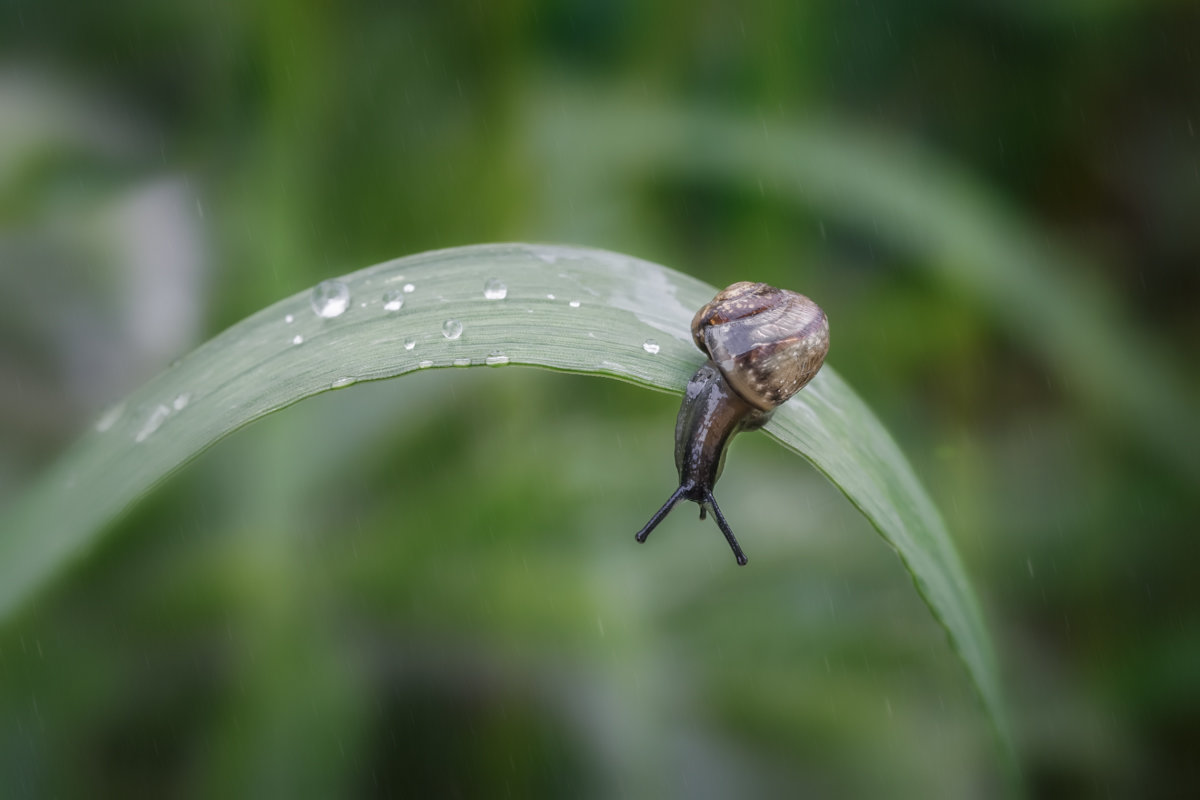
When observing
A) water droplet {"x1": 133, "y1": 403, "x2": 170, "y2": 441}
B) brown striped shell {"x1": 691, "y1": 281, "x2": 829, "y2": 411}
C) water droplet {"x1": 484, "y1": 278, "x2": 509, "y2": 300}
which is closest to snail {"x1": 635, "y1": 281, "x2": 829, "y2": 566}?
brown striped shell {"x1": 691, "y1": 281, "x2": 829, "y2": 411}

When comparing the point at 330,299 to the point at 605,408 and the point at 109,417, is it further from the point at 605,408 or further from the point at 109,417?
the point at 605,408

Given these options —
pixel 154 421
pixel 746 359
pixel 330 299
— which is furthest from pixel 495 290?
pixel 154 421

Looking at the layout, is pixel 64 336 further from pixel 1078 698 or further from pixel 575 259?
pixel 1078 698

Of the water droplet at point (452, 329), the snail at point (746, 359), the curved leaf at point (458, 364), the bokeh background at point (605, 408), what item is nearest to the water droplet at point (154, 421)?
the curved leaf at point (458, 364)

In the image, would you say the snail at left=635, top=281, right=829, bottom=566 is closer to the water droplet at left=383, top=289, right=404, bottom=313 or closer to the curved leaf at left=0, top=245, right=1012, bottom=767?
the curved leaf at left=0, top=245, right=1012, bottom=767

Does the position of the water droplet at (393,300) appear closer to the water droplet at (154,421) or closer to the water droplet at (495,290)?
the water droplet at (495,290)
